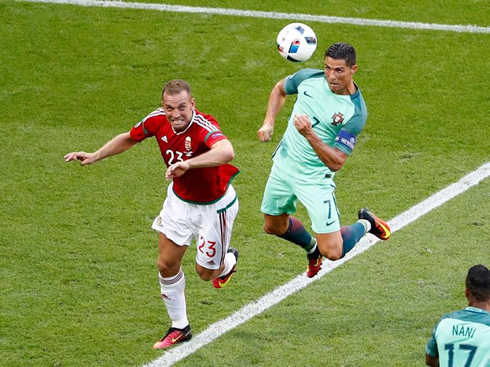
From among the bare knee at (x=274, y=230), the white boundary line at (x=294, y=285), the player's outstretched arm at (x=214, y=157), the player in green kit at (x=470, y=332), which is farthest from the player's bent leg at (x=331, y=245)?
the player in green kit at (x=470, y=332)

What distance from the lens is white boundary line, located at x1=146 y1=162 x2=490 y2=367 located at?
855 cm

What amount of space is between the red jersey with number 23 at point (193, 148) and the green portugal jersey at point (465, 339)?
2.69 metres

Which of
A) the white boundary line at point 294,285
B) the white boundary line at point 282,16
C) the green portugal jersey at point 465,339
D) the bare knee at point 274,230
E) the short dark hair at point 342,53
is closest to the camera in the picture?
the green portugal jersey at point 465,339

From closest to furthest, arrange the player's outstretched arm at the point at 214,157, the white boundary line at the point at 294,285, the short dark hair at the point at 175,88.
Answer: the player's outstretched arm at the point at 214,157 < the short dark hair at the point at 175,88 < the white boundary line at the point at 294,285

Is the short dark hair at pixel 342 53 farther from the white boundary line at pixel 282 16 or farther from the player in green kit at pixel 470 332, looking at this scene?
the white boundary line at pixel 282 16

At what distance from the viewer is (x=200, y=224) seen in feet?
28.0

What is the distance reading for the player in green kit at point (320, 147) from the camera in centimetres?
847

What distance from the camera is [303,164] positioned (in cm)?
887

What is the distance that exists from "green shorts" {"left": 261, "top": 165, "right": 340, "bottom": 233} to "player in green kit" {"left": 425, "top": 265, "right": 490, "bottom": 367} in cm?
255

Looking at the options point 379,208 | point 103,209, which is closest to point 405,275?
point 379,208

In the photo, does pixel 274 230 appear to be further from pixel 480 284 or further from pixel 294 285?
pixel 480 284

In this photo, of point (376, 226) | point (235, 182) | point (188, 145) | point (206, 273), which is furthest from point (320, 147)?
point (235, 182)

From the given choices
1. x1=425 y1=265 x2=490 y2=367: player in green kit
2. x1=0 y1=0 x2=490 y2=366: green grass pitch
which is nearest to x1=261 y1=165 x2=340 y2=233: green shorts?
x1=0 y1=0 x2=490 y2=366: green grass pitch

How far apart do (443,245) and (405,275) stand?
773 millimetres
